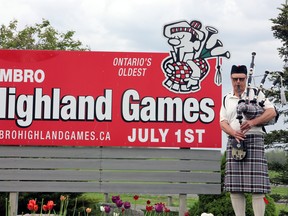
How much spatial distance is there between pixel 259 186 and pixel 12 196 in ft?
13.2

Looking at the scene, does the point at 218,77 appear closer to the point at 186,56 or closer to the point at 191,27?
the point at 186,56

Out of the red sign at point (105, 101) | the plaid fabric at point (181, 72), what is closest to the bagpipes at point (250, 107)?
the red sign at point (105, 101)

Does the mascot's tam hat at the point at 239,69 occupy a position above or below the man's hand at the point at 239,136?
above

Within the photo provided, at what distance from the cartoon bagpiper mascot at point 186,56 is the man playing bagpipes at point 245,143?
2.26 metres

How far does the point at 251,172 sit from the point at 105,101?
9.69 feet

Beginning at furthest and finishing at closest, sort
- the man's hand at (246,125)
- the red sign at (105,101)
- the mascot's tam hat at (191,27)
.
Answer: the mascot's tam hat at (191,27) → the red sign at (105,101) → the man's hand at (246,125)

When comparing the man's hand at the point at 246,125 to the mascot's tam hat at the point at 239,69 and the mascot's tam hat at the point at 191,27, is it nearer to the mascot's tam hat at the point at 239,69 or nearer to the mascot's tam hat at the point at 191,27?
the mascot's tam hat at the point at 239,69

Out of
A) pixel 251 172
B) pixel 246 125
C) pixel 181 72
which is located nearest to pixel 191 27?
pixel 181 72

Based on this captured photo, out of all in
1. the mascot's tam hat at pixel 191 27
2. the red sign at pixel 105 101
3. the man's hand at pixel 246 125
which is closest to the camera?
the man's hand at pixel 246 125

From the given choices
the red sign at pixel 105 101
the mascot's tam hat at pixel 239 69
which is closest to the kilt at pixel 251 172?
the mascot's tam hat at pixel 239 69

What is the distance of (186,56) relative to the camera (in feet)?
28.9

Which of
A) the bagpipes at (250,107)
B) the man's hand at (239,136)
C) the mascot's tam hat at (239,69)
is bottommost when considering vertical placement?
the man's hand at (239,136)

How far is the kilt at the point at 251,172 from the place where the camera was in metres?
6.34

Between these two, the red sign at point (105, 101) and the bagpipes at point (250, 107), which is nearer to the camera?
the bagpipes at point (250, 107)
